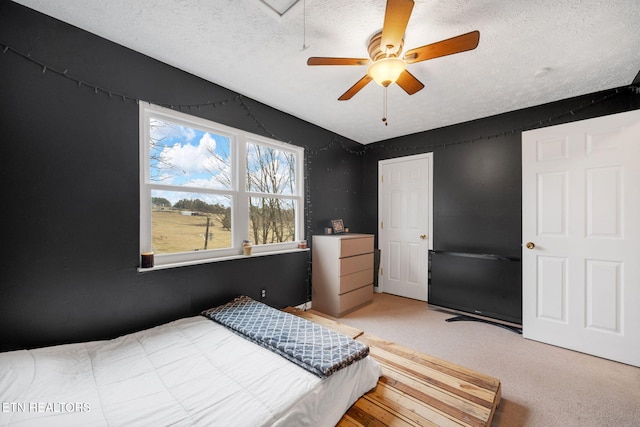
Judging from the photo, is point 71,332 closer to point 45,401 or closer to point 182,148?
point 45,401

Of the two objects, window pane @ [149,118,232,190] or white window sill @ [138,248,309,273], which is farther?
window pane @ [149,118,232,190]

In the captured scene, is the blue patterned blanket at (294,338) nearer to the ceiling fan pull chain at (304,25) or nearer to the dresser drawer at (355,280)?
the dresser drawer at (355,280)

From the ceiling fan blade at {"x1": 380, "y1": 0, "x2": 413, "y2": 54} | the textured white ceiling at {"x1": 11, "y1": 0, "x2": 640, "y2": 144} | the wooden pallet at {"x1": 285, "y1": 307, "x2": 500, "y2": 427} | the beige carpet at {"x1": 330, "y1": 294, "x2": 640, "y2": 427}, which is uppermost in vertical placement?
the textured white ceiling at {"x1": 11, "y1": 0, "x2": 640, "y2": 144}

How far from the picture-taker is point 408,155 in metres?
3.91

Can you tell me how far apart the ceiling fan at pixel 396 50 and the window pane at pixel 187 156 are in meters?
1.41

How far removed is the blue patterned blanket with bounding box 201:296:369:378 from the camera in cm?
147

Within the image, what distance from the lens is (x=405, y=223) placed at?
156 inches

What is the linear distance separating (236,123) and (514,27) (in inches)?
95.4

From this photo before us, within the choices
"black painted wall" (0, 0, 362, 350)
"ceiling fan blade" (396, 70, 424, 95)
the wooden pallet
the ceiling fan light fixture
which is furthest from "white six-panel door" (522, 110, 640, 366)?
"black painted wall" (0, 0, 362, 350)

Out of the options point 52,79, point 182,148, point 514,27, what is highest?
point 514,27

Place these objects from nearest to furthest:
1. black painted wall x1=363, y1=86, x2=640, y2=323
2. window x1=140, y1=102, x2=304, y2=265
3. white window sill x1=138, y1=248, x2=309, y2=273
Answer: white window sill x1=138, y1=248, x2=309, y2=273 → window x1=140, y1=102, x2=304, y2=265 → black painted wall x1=363, y1=86, x2=640, y2=323

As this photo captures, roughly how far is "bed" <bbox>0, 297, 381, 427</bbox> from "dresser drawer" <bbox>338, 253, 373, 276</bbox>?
141 centimetres

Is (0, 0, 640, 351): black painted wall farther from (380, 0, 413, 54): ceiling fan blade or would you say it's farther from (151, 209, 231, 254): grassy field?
(380, 0, 413, 54): ceiling fan blade

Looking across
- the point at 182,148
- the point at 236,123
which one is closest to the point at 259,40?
the point at 236,123
